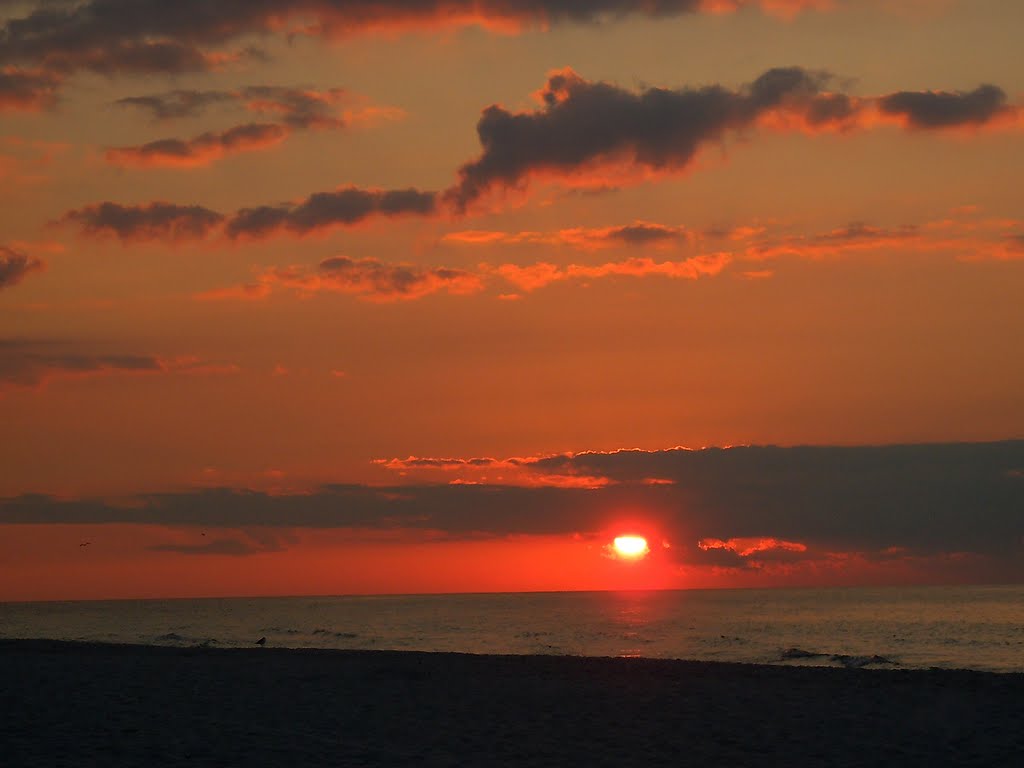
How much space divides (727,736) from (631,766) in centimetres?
361

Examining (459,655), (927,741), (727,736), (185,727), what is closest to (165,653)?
(459,655)

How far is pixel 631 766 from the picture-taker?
20.9 metres

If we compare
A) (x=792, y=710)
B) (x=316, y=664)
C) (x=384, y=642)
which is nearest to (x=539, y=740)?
(x=792, y=710)

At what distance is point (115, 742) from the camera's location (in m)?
20.9

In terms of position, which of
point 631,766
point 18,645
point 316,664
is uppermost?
point 18,645

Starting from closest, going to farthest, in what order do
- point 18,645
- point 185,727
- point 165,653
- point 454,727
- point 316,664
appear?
point 185,727, point 454,727, point 316,664, point 165,653, point 18,645

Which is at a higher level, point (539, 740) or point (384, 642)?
point (384, 642)

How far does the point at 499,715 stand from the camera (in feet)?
85.4

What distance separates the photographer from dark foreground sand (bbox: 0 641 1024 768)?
21312 millimetres

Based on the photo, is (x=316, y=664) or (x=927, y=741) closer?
(x=927, y=741)

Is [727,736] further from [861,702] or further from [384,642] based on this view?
[384,642]

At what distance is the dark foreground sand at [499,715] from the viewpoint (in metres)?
21.3

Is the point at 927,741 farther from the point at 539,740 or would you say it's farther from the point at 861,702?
the point at 539,740

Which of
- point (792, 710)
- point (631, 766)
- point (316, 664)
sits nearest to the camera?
point (631, 766)
